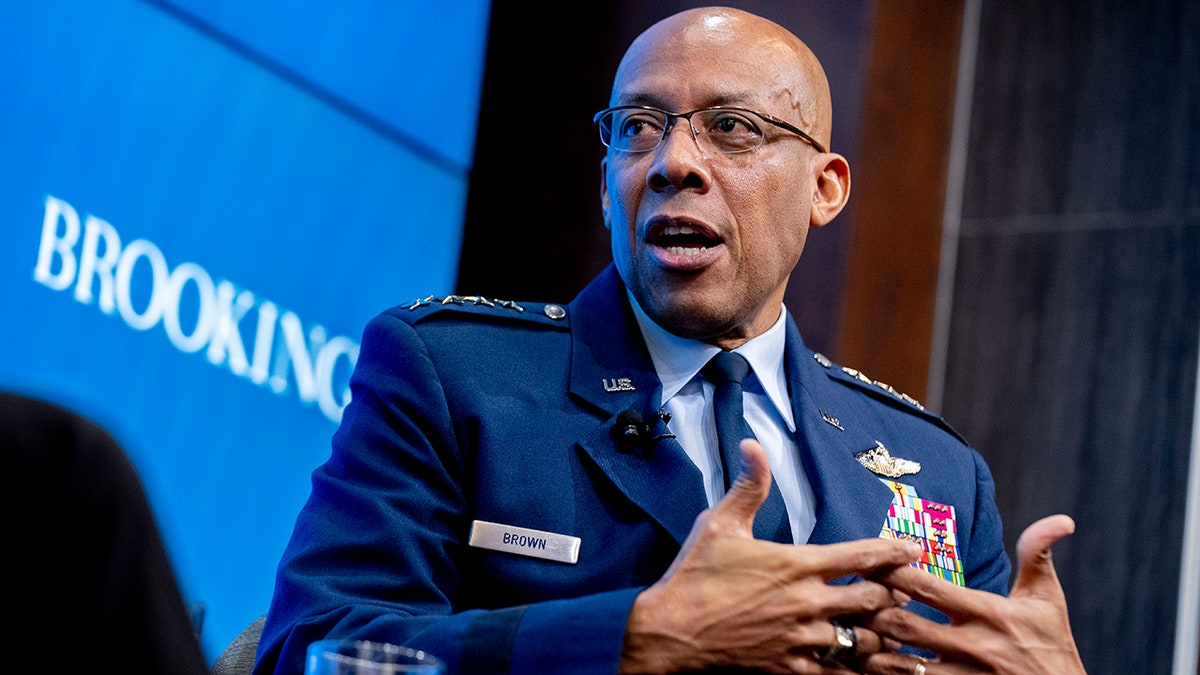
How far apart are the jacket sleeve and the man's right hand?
40 mm

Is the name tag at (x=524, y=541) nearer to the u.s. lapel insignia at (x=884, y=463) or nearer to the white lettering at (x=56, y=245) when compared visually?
the u.s. lapel insignia at (x=884, y=463)

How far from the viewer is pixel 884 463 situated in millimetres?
2072

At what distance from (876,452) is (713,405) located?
32cm

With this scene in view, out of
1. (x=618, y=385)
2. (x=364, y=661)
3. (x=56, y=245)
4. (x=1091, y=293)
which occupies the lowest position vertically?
(x=364, y=661)

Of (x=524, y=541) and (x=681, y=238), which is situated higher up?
(x=681, y=238)

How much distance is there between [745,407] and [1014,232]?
192 cm

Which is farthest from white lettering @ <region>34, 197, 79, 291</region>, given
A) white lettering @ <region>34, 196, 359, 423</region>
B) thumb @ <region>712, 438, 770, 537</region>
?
thumb @ <region>712, 438, 770, 537</region>

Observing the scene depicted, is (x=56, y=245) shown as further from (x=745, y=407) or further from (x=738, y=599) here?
(x=738, y=599)

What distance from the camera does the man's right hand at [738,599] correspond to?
4.72 ft

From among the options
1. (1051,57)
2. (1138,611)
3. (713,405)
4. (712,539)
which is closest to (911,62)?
(1051,57)

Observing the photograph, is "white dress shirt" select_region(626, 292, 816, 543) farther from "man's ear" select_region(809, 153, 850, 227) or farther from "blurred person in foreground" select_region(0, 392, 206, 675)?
"blurred person in foreground" select_region(0, 392, 206, 675)

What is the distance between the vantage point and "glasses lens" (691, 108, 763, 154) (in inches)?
79.9

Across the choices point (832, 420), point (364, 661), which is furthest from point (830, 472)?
point (364, 661)

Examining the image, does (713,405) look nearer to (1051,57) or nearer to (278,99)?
(278,99)
